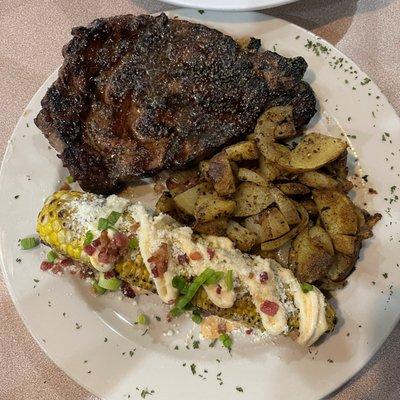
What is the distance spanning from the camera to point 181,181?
2.61m

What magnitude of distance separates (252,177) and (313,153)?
0.30 metres

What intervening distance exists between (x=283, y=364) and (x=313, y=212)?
2.41 feet

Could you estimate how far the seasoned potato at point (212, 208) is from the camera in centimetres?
240

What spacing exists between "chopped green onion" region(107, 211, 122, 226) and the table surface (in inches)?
38.8

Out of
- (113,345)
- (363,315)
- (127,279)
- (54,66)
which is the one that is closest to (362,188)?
(363,315)

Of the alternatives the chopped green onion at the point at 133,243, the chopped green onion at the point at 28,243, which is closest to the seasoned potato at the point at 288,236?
the chopped green onion at the point at 133,243

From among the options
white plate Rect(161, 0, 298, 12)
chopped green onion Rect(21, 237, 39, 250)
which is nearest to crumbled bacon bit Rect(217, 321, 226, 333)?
chopped green onion Rect(21, 237, 39, 250)

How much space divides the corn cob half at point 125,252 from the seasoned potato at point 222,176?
0.30 meters

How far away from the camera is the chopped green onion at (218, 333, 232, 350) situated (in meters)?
2.56

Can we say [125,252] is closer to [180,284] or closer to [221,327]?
[180,284]

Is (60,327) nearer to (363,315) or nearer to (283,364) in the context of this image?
(283,364)

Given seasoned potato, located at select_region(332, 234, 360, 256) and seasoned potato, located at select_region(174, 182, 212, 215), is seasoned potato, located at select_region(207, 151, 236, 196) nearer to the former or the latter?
seasoned potato, located at select_region(174, 182, 212, 215)

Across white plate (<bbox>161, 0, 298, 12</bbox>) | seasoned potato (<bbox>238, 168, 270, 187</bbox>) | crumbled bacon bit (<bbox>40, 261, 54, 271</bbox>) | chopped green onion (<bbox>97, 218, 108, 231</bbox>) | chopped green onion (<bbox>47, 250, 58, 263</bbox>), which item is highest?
white plate (<bbox>161, 0, 298, 12</bbox>)

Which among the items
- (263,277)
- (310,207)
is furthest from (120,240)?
(310,207)
